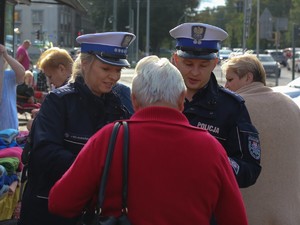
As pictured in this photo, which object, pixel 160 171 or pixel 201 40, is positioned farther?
pixel 201 40

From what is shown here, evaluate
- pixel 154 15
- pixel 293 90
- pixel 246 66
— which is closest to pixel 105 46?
pixel 246 66

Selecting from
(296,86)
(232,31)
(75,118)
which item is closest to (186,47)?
(75,118)

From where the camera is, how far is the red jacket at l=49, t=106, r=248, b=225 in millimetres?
2201

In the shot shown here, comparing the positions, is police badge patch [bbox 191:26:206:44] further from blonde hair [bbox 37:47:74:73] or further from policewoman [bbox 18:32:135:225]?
blonde hair [bbox 37:47:74:73]

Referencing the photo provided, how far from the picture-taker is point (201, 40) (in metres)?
3.11

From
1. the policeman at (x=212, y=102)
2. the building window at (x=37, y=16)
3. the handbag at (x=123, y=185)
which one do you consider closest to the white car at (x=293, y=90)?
the policeman at (x=212, y=102)

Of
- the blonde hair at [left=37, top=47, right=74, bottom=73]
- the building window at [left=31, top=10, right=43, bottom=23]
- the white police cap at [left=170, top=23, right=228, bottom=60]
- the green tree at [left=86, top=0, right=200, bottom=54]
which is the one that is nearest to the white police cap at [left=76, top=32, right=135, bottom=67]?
the white police cap at [left=170, top=23, right=228, bottom=60]

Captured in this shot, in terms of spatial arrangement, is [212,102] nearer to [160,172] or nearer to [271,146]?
Answer: [271,146]

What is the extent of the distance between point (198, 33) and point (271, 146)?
35.2 inches

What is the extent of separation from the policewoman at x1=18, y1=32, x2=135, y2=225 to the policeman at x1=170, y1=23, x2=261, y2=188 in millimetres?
318

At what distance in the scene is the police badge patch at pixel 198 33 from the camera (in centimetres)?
311

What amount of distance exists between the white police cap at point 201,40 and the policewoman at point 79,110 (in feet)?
1.00

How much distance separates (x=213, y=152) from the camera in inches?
88.7

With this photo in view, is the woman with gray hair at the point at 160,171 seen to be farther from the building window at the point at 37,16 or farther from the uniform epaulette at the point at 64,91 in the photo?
the building window at the point at 37,16
